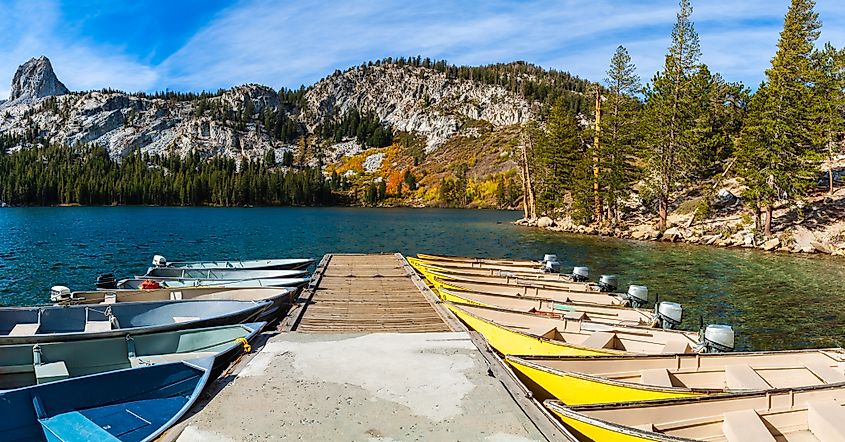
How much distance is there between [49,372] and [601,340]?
39.2 ft

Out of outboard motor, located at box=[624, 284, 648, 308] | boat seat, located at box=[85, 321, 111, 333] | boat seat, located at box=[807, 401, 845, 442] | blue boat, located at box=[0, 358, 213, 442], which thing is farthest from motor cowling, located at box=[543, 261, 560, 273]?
blue boat, located at box=[0, 358, 213, 442]

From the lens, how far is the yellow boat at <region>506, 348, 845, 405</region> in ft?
27.7

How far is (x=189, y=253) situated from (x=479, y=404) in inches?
1589

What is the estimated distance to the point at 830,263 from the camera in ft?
107

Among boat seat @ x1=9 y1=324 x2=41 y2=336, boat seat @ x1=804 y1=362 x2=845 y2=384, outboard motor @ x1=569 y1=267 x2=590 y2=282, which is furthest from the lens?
outboard motor @ x1=569 y1=267 x2=590 y2=282

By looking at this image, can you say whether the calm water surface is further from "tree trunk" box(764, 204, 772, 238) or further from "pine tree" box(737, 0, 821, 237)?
"pine tree" box(737, 0, 821, 237)

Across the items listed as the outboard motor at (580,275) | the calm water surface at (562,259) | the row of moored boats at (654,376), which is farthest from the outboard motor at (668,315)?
the outboard motor at (580,275)

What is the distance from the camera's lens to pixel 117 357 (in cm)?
1084

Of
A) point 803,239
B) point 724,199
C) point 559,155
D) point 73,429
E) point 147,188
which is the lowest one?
point 73,429

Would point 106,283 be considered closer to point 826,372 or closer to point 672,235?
point 826,372

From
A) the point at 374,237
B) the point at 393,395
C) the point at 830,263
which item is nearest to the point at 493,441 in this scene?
the point at 393,395

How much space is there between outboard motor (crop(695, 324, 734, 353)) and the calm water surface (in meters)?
5.40

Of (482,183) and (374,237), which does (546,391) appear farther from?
(482,183)

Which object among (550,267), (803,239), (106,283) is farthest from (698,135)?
(106,283)
